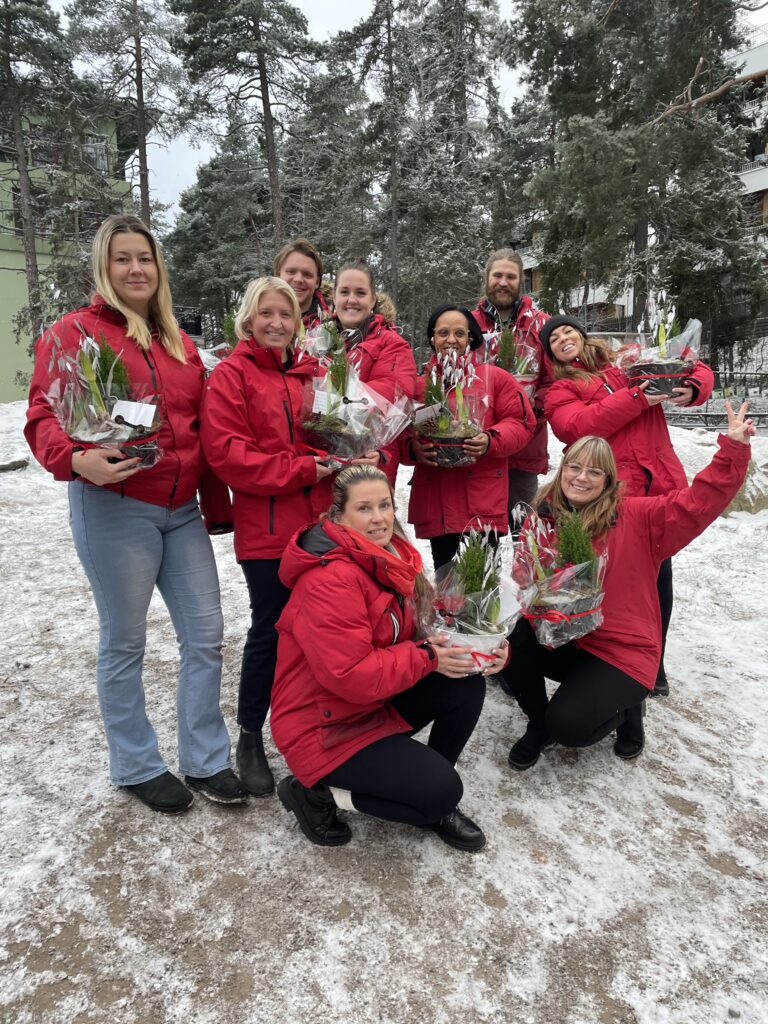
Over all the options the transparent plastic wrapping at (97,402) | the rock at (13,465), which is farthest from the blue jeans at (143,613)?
the rock at (13,465)

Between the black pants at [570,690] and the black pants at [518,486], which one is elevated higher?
the black pants at [518,486]

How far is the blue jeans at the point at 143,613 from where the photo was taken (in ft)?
8.03

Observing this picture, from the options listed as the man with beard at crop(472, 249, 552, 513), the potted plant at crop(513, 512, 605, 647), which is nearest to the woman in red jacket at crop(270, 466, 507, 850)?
the potted plant at crop(513, 512, 605, 647)

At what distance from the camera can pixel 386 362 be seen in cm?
320

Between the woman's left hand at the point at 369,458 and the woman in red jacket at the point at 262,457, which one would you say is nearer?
the woman in red jacket at the point at 262,457

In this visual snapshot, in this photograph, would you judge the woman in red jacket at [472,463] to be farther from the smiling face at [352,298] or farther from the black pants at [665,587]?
the black pants at [665,587]

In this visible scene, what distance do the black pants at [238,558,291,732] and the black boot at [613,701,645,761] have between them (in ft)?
5.61

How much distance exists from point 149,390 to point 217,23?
65.1ft

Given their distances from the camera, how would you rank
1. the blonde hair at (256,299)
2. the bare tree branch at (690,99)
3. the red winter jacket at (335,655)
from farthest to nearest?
the bare tree branch at (690,99) → the blonde hair at (256,299) → the red winter jacket at (335,655)

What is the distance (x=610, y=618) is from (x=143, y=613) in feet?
6.81

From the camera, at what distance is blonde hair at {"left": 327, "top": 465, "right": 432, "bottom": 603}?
246 centimetres

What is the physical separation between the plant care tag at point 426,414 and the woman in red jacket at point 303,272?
0.70 meters

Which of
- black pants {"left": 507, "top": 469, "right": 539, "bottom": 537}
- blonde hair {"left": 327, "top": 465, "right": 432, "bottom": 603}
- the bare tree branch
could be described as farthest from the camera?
the bare tree branch

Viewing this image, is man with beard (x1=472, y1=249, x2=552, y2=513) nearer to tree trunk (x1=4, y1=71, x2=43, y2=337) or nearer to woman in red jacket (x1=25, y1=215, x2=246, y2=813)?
woman in red jacket (x1=25, y1=215, x2=246, y2=813)
